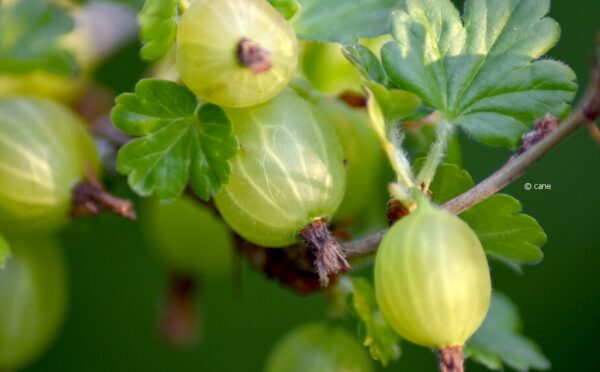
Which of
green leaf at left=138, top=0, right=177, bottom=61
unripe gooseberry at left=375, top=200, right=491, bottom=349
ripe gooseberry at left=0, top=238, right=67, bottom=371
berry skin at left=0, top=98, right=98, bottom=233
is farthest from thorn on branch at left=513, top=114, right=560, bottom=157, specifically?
ripe gooseberry at left=0, top=238, right=67, bottom=371

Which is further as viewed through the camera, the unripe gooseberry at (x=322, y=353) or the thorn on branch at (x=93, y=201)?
the unripe gooseberry at (x=322, y=353)

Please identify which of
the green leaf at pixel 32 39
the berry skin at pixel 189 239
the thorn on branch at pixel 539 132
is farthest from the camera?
the berry skin at pixel 189 239

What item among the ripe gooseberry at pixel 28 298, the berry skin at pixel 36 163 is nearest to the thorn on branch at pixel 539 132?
the berry skin at pixel 36 163

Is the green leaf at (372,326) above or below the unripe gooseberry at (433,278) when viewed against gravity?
below

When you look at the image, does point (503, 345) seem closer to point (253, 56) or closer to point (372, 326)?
point (372, 326)

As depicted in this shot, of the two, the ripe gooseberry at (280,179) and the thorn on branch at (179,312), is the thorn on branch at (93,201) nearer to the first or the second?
the ripe gooseberry at (280,179)

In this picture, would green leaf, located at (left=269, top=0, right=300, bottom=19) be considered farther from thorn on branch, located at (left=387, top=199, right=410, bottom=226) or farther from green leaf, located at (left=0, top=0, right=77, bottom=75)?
green leaf, located at (left=0, top=0, right=77, bottom=75)

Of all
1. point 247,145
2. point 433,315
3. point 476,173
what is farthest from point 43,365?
point 433,315

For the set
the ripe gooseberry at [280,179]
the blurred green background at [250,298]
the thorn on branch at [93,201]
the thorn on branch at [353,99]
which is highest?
the ripe gooseberry at [280,179]

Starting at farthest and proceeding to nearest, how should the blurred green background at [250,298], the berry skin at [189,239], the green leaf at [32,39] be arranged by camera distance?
1. the blurred green background at [250,298]
2. the berry skin at [189,239]
3. the green leaf at [32,39]
